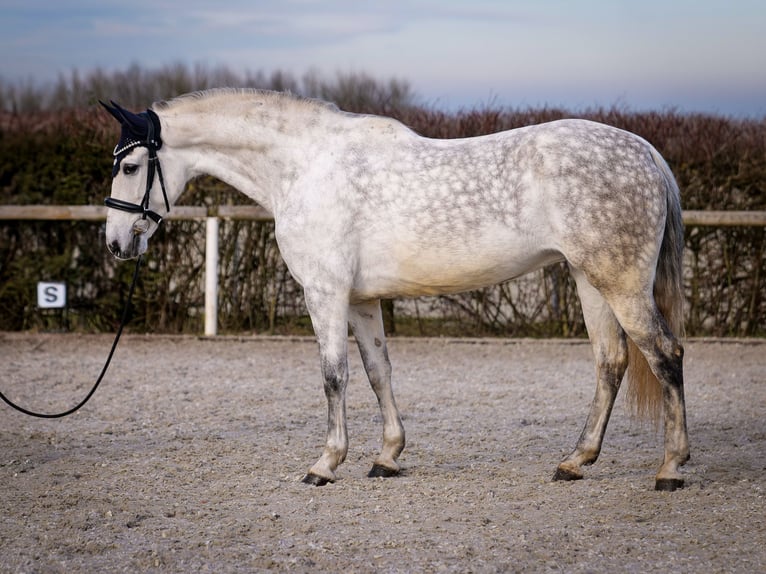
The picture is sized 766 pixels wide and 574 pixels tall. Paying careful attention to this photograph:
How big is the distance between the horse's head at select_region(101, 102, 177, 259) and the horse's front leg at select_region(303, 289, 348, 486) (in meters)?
0.91

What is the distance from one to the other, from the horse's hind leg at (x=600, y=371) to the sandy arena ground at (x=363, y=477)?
12 centimetres

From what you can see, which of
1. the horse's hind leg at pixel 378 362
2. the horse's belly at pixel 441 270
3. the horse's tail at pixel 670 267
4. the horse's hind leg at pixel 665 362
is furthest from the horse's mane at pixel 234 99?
the horse's hind leg at pixel 665 362

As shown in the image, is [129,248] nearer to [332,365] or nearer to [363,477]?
[332,365]

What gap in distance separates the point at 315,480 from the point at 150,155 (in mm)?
1763

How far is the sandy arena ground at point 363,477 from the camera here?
3.49 m

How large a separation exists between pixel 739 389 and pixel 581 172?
3.67 metres

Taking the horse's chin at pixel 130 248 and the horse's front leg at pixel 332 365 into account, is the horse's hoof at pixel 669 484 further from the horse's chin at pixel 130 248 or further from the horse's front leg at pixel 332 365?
the horse's chin at pixel 130 248

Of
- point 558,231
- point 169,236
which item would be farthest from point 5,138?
point 558,231

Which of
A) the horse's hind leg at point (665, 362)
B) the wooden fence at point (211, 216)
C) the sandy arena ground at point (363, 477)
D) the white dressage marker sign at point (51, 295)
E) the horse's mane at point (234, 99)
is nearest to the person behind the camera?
the sandy arena ground at point (363, 477)

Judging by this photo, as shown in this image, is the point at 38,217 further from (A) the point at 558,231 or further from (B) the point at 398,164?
(A) the point at 558,231

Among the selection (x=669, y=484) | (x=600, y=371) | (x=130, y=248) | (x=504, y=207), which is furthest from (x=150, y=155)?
(x=669, y=484)

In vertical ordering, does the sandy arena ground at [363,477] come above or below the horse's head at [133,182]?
below

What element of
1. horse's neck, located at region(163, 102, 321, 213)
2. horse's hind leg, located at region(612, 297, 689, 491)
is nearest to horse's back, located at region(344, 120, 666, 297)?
horse's hind leg, located at region(612, 297, 689, 491)

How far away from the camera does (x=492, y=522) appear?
3865 mm
